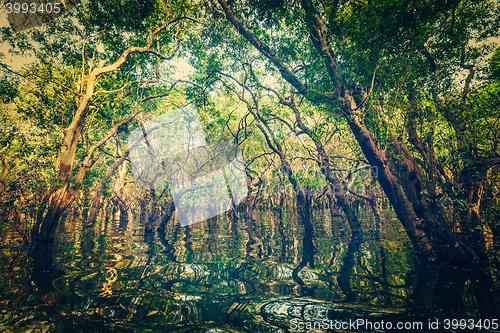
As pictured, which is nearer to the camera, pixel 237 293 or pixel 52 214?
pixel 237 293

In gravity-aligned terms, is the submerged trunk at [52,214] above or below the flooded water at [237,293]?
above

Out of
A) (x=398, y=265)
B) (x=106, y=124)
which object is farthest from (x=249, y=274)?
(x=106, y=124)

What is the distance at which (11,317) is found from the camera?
8.10ft

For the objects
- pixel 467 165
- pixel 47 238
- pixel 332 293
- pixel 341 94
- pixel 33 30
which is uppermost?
pixel 33 30

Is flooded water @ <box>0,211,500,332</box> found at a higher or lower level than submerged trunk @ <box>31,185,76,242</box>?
lower

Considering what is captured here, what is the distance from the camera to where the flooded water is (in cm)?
250

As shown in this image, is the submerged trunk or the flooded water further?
the submerged trunk

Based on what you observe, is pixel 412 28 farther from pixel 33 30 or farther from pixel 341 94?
pixel 33 30

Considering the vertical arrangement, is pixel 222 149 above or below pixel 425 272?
above

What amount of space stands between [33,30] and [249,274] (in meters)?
9.99

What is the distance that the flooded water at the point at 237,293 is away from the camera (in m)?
2.50

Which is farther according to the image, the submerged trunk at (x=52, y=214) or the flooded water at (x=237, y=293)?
the submerged trunk at (x=52, y=214)

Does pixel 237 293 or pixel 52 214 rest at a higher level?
pixel 52 214

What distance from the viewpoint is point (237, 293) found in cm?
341
